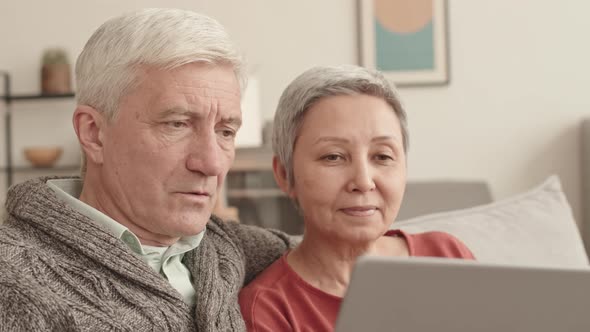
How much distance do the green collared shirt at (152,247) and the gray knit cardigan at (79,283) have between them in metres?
0.03

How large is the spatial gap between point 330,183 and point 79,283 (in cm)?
47

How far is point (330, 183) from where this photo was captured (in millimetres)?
1341

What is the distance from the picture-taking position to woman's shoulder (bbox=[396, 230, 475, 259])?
1497 mm

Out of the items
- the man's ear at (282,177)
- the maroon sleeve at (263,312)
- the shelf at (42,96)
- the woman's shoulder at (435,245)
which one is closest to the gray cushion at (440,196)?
the woman's shoulder at (435,245)

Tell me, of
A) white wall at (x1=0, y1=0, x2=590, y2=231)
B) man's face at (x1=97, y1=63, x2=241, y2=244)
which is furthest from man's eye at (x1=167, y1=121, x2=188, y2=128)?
white wall at (x1=0, y1=0, x2=590, y2=231)

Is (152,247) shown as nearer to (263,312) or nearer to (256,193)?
(263,312)

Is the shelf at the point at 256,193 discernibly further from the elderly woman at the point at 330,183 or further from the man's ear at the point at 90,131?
the man's ear at the point at 90,131

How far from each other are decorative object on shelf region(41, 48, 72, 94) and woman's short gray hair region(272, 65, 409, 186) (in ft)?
10.1

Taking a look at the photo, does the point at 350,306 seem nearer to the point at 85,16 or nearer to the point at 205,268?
the point at 205,268

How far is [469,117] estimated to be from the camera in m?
4.13

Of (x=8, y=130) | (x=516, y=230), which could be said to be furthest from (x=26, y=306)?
(x=8, y=130)

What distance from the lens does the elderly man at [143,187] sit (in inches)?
43.6

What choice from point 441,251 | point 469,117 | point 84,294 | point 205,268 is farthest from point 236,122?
point 469,117

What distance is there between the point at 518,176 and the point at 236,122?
314 cm
